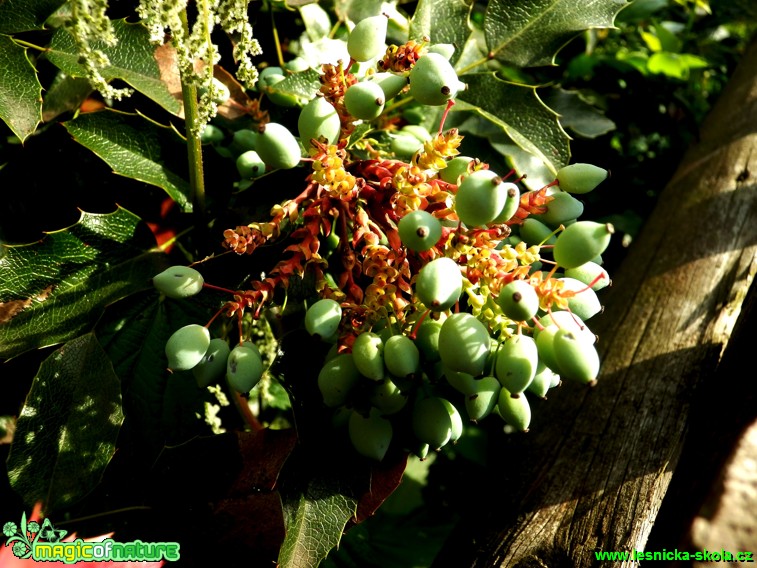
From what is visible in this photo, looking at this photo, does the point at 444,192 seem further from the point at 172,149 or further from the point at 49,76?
the point at 49,76

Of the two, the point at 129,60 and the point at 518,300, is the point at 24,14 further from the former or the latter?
the point at 518,300

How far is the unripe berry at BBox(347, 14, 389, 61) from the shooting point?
0.71 m

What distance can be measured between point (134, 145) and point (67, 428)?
15.1 inches

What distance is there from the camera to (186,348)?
65 centimetres

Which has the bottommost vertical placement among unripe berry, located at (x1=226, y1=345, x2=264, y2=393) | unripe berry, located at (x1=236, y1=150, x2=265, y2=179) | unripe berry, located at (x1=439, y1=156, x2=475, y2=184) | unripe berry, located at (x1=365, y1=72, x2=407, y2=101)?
unripe berry, located at (x1=226, y1=345, x2=264, y2=393)

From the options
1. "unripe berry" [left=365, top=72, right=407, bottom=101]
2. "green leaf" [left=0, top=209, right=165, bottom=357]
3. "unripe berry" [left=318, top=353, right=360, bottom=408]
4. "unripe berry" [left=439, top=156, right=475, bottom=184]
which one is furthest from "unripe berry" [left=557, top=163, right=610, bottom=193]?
"green leaf" [left=0, top=209, right=165, bottom=357]

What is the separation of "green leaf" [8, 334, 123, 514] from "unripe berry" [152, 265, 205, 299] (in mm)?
171

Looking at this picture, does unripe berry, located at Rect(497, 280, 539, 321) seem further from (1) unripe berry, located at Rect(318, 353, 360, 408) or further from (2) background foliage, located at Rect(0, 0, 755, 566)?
(2) background foliage, located at Rect(0, 0, 755, 566)

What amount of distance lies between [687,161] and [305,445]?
3.45 ft

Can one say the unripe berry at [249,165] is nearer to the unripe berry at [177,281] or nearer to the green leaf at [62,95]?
the unripe berry at [177,281]

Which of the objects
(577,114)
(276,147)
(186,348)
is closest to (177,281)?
(186,348)

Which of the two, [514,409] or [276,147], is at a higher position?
[276,147]

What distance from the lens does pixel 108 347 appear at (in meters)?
0.84

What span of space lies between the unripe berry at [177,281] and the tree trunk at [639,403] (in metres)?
0.54
